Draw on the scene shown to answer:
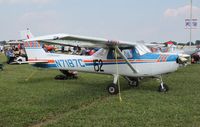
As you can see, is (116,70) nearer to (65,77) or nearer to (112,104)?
(112,104)

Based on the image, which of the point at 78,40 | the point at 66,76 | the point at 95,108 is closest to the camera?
the point at 95,108

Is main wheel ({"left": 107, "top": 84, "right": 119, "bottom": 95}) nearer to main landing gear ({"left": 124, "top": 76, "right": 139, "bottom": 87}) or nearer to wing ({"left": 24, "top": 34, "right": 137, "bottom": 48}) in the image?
wing ({"left": 24, "top": 34, "right": 137, "bottom": 48})

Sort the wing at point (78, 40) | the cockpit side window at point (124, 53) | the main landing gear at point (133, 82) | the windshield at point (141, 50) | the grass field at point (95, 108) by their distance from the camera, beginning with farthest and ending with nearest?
the main landing gear at point (133, 82) < the cockpit side window at point (124, 53) < the windshield at point (141, 50) < the wing at point (78, 40) < the grass field at point (95, 108)

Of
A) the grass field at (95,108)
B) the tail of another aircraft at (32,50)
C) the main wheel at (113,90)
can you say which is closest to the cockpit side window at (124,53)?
the main wheel at (113,90)

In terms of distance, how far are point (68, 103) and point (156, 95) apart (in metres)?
3.08

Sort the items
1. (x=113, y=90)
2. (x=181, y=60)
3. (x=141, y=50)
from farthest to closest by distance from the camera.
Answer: (x=141, y=50) → (x=113, y=90) → (x=181, y=60)

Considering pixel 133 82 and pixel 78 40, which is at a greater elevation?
pixel 78 40

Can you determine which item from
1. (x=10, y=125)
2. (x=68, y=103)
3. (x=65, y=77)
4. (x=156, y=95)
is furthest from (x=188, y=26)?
(x=10, y=125)

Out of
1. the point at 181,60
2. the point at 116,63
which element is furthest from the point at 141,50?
the point at 181,60

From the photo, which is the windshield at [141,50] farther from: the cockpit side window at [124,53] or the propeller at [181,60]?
the propeller at [181,60]

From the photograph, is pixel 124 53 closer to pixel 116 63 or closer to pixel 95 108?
pixel 116 63

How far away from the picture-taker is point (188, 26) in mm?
32969

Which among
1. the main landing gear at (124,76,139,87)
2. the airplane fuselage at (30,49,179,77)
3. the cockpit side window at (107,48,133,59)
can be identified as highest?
the cockpit side window at (107,48,133,59)

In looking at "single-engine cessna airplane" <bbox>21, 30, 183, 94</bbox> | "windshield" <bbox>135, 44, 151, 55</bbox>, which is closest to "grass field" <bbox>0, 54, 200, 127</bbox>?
"single-engine cessna airplane" <bbox>21, 30, 183, 94</bbox>
